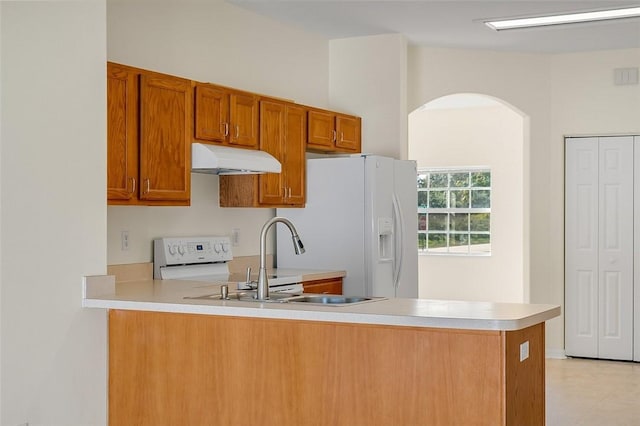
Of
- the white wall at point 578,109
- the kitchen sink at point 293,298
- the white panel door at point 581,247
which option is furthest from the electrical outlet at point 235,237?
the white panel door at point 581,247

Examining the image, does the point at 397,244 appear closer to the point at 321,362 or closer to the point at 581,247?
the point at 581,247

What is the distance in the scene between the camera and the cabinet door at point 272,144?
5.34 meters

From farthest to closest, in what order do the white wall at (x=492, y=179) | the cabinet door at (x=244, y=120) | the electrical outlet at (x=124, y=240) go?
the white wall at (x=492, y=179) < the cabinet door at (x=244, y=120) < the electrical outlet at (x=124, y=240)

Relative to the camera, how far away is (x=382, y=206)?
5723 millimetres

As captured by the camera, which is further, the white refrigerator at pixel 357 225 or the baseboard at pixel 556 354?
the baseboard at pixel 556 354

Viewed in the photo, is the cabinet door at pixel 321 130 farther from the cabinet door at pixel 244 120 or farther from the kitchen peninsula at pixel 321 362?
the kitchen peninsula at pixel 321 362

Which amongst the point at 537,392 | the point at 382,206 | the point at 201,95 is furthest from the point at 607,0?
the point at 537,392

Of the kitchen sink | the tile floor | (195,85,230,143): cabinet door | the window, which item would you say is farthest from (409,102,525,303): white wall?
the kitchen sink

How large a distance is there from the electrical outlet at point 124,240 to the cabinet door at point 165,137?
14.3 inches

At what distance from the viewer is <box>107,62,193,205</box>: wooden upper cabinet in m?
4.10

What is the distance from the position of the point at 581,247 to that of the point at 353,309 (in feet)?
15.5

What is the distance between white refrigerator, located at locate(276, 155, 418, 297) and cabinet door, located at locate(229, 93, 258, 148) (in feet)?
2.41
